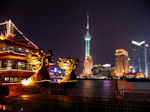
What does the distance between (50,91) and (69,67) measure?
31.4 ft

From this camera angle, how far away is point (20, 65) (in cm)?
3616

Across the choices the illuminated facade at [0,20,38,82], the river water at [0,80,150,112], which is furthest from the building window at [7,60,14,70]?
the river water at [0,80,150,112]

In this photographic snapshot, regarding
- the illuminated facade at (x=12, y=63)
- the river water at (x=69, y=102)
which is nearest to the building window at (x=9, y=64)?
the illuminated facade at (x=12, y=63)

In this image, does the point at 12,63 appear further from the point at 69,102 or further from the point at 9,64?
the point at 69,102

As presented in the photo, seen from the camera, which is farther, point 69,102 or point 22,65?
point 22,65

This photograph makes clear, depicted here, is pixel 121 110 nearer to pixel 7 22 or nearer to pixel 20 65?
pixel 20 65

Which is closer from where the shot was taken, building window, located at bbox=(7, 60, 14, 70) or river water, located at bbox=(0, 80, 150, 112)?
river water, located at bbox=(0, 80, 150, 112)

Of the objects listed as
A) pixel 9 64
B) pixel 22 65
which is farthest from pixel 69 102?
pixel 22 65

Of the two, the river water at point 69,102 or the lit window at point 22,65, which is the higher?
the lit window at point 22,65

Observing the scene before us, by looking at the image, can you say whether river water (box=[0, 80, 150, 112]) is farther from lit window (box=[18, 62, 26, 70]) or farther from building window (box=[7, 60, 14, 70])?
lit window (box=[18, 62, 26, 70])

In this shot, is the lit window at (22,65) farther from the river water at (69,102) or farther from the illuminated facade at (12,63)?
the river water at (69,102)

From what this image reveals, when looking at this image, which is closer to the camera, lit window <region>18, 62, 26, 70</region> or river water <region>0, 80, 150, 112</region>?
river water <region>0, 80, 150, 112</region>

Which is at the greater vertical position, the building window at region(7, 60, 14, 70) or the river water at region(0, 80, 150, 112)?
the building window at region(7, 60, 14, 70)

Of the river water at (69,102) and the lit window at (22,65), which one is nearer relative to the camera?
the river water at (69,102)
